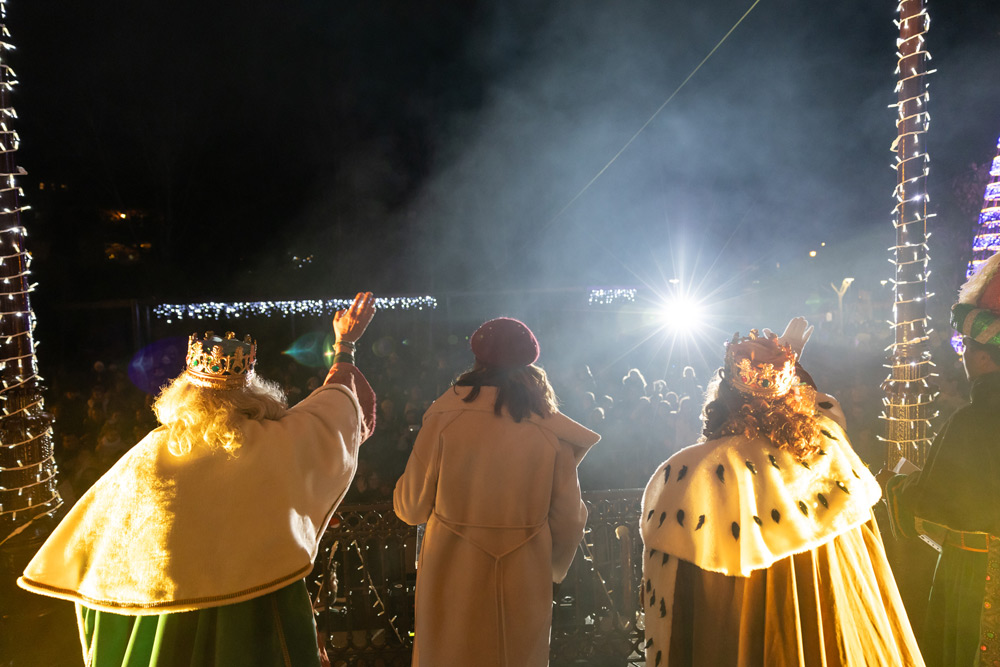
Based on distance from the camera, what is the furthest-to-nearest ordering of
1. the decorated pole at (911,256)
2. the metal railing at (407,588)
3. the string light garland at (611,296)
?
the string light garland at (611,296)
the metal railing at (407,588)
the decorated pole at (911,256)

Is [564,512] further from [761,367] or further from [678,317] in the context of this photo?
[678,317]

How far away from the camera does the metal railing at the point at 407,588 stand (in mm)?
3555

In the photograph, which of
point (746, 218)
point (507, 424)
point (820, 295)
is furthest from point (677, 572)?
point (820, 295)

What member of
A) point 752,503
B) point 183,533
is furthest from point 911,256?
point 183,533

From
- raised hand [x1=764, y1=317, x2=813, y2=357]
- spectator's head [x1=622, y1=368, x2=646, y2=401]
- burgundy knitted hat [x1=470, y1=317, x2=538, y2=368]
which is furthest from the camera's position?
spectator's head [x1=622, y1=368, x2=646, y2=401]

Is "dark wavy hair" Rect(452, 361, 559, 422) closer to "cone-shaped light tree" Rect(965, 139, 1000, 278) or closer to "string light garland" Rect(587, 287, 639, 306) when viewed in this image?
"cone-shaped light tree" Rect(965, 139, 1000, 278)

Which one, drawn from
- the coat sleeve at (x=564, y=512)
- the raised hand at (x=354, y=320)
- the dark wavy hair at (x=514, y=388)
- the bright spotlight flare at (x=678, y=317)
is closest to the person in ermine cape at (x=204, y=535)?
the raised hand at (x=354, y=320)

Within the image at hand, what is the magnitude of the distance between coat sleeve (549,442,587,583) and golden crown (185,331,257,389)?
1.45 meters

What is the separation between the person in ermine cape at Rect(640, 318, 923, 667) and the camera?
2.16 m

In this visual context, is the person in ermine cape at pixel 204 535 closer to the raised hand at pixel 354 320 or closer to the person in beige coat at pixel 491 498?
the raised hand at pixel 354 320

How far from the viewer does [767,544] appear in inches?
84.0

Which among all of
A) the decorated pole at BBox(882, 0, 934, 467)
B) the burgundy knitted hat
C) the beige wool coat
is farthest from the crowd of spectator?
the burgundy knitted hat

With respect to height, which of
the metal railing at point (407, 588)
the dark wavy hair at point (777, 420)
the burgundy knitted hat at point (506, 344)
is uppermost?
the burgundy knitted hat at point (506, 344)

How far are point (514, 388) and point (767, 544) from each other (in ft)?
3.94
